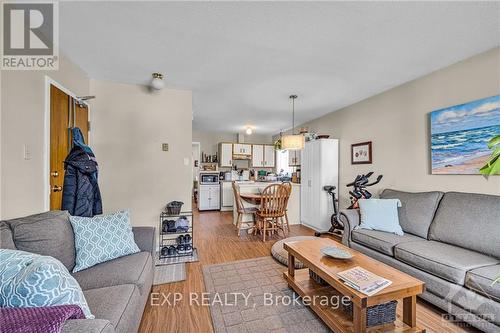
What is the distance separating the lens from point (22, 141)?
172 centimetres

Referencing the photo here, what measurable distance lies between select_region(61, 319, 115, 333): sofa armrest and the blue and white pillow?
12cm

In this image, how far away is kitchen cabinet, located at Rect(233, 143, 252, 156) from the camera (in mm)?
6805

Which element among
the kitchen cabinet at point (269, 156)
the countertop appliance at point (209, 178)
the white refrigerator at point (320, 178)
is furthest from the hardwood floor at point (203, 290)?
the kitchen cabinet at point (269, 156)

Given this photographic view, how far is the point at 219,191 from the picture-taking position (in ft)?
20.6

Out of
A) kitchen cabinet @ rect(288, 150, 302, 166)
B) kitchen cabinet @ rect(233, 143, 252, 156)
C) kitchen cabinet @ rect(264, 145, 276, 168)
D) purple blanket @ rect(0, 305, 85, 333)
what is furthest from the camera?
kitchen cabinet @ rect(264, 145, 276, 168)

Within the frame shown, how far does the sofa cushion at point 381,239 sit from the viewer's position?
7.22 ft

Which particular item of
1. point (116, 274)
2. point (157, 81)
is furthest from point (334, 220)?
point (157, 81)

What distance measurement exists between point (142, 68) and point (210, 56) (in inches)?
36.6

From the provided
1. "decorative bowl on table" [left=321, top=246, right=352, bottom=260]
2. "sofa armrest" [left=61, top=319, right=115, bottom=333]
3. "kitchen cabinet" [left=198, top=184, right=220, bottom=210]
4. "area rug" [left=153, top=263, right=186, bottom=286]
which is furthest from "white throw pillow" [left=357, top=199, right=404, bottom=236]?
"kitchen cabinet" [left=198, top=184, right=220, bottom=210]

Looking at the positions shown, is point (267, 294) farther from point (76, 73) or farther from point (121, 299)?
point (76, 73)

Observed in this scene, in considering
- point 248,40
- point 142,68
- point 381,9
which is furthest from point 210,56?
point 381,9

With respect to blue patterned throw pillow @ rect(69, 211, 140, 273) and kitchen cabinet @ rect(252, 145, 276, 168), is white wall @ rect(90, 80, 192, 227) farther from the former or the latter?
kitchen cabinet @ rect(252, 145, 276, 168)

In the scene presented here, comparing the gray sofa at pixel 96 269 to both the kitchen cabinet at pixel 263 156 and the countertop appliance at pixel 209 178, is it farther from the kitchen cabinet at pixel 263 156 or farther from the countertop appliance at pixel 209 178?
the kitchen cabinet at pixel 263 156

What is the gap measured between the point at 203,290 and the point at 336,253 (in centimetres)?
132
